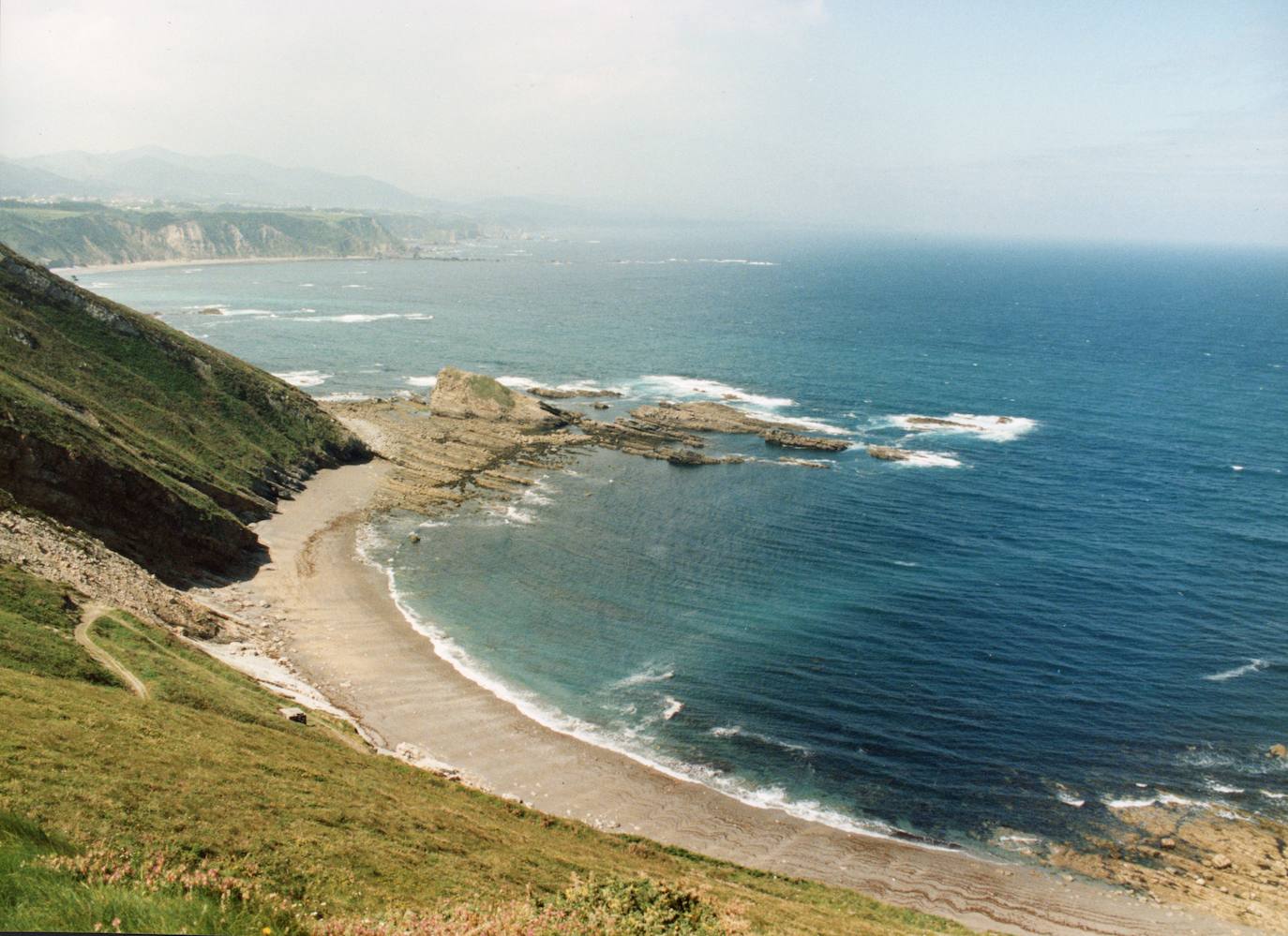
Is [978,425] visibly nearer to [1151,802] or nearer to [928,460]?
[928,460]

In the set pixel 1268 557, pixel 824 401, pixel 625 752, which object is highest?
pixel 824 401

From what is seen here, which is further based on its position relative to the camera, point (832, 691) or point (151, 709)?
point (832, 691)

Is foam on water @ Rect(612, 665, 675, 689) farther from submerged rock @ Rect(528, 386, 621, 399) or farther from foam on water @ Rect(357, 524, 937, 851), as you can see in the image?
submerged rock @ Rect(528, 386, 621, 399)

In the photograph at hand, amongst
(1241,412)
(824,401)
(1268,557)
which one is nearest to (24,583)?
(1268,557)

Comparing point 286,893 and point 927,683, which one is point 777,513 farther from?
point 286,893

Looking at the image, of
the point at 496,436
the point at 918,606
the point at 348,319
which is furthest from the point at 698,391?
the point at 348,319

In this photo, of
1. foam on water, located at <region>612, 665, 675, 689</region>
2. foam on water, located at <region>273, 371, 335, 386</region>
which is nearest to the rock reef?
foam on water, located at <region>273, 371, 335, 386</region>
